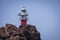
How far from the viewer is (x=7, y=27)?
800 centimetres

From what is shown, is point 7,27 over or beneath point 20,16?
beneath

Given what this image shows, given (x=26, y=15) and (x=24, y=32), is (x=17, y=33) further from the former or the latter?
(x=26, y=15)

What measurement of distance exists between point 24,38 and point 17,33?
1.40 feet

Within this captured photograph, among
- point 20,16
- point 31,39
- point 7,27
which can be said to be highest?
point 20,16

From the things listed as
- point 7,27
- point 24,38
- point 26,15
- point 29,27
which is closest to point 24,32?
point 24,38

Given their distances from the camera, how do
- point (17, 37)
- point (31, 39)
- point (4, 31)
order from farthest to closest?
1. point (31, 39)
2. point (4, 31)
3. point (17, 37)

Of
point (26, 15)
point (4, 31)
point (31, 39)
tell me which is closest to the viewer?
point (4, 31)

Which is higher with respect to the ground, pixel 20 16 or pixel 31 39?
pixel 20 16

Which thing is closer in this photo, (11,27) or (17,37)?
(17,37)

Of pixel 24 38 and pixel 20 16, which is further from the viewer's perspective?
pixel 20 16

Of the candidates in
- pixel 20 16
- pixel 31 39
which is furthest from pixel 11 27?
pixel 20 16

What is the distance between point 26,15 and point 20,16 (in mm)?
430

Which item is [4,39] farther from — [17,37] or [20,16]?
[20,16]

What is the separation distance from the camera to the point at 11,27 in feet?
26.6
